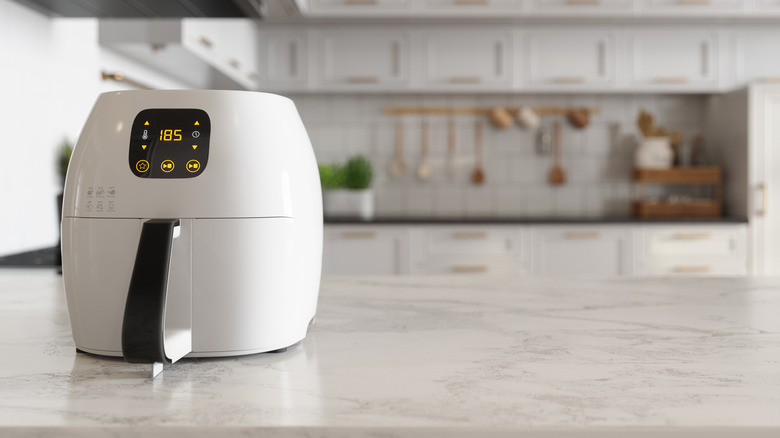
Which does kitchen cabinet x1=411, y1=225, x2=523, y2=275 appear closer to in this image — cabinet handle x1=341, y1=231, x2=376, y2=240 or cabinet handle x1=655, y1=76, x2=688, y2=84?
cabinet handle x1=341, y1=231, x2=376, y2=240

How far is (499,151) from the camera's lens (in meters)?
3.73

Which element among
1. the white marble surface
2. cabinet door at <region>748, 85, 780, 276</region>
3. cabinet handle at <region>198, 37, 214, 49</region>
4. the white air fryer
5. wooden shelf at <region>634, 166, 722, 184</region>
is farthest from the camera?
wooden shelf at <region>634, 166, 722, 184</region>

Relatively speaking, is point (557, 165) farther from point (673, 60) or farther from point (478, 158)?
point (673, 60)

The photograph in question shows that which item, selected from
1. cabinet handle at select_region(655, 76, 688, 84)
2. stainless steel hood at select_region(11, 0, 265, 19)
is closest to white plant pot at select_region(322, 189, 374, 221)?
cabinet handle at select_region(655, 76, 688, 84)

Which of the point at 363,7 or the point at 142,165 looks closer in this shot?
the point at 142,165

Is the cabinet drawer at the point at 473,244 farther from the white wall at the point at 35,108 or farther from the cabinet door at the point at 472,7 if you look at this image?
the white wall at the point at 35,108

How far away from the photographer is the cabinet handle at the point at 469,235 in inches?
126

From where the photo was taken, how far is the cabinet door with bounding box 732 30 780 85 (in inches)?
137

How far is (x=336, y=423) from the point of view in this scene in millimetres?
444

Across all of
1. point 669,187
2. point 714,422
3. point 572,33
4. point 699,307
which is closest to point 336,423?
point 714,422

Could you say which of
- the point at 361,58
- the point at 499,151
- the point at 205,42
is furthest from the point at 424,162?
→ the point at 205,42

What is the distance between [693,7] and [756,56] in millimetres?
531

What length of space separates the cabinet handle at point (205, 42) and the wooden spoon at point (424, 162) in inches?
60.0

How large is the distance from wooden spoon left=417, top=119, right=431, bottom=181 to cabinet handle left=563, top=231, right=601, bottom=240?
2.81ft
